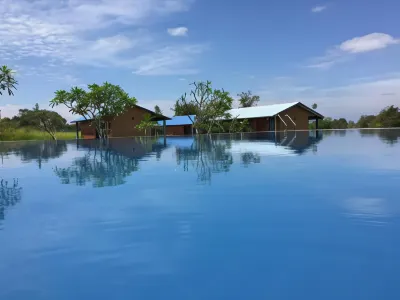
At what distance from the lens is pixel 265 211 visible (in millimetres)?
4250

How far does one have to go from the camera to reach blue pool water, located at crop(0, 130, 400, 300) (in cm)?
244

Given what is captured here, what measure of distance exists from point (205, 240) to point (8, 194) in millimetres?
4326

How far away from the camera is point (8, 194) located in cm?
587

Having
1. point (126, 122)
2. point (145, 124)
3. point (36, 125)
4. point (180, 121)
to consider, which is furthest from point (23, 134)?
point (180, 121)

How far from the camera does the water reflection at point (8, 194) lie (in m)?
5.06

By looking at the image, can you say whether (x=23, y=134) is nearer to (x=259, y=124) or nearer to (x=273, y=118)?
(x=259, y=124)

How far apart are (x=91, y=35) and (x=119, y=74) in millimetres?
8374

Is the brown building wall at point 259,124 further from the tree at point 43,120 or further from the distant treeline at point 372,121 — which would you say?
the tree at point 43,120

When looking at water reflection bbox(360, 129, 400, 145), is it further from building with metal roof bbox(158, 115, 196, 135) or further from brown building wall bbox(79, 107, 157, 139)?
brown building wall bbox(79, 107, 157, 139)

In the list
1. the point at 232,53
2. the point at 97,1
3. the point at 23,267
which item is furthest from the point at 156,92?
the point at 23,267

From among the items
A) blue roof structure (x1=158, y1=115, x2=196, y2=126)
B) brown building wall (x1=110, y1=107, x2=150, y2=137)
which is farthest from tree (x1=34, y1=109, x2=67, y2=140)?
blue roof structure (x1=158, y1=115, x2=196, y2=126)

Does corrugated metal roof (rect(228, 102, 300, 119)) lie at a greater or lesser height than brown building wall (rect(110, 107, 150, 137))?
greater

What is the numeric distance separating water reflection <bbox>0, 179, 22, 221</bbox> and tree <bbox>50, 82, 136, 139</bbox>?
2145 centimetres

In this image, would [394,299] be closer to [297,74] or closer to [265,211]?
[265,211]
